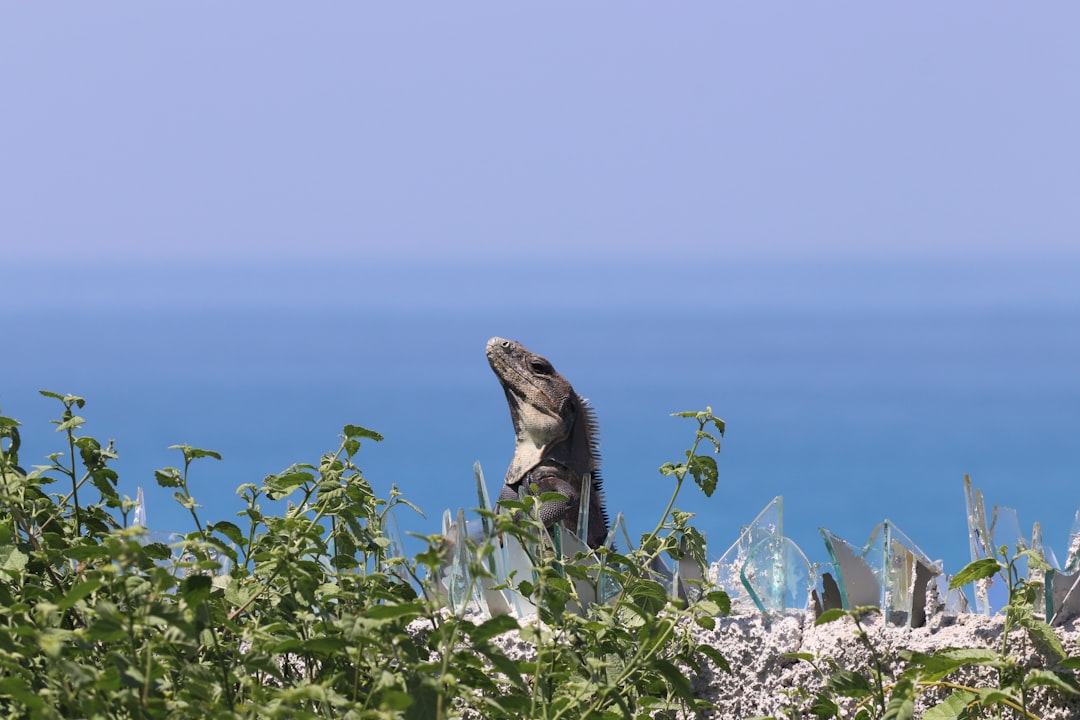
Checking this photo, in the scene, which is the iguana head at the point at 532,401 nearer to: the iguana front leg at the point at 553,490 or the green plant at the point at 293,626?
the iguana front leg at the point at 553,490

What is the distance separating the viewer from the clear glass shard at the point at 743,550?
2.71 meters

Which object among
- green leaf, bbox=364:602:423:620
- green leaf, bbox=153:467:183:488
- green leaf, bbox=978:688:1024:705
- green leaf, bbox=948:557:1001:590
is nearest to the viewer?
green leaf, bbox=364:602:423:620

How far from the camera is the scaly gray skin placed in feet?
13.7

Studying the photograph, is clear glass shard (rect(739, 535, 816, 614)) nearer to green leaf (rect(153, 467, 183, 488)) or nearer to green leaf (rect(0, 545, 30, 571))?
green leaf (rect(153, 467, 183, 488))

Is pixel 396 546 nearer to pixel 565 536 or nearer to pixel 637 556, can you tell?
pixel 565 536

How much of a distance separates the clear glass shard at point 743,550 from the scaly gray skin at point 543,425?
1.27 meters

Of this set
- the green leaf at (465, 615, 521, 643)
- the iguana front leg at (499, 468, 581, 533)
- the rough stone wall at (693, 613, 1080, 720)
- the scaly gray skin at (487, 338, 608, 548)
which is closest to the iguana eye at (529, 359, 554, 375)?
the scaly gray skin at (487, 338, 608, 548)

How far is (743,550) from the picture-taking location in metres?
2.80

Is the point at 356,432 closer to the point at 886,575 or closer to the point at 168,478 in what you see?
the point at 168,478

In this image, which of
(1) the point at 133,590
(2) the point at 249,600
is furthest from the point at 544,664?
(1) the point at 133,590

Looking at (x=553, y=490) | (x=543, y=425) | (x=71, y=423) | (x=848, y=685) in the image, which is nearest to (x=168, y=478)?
(x=71, y=423)

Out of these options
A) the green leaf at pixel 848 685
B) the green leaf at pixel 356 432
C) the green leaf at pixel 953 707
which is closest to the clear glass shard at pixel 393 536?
the green leaf at pixel 356 432

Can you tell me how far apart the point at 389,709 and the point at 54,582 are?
944mm

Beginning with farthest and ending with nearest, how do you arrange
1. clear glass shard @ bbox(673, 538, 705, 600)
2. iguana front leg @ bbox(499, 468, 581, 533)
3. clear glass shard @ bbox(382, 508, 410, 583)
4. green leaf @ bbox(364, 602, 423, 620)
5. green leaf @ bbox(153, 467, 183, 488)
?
1. iguana front leg @ bbox(499, 468, 581, 533)
2. clear glass shard @ bbox(382, 508, 410, 583)
3. clear glass shard @ bbox(673, 538, 705, 600)
4. green leaf @ bbox(153, 467, 183, 488)
5. green leaf @ bbox(364, 602, 423, 620)
